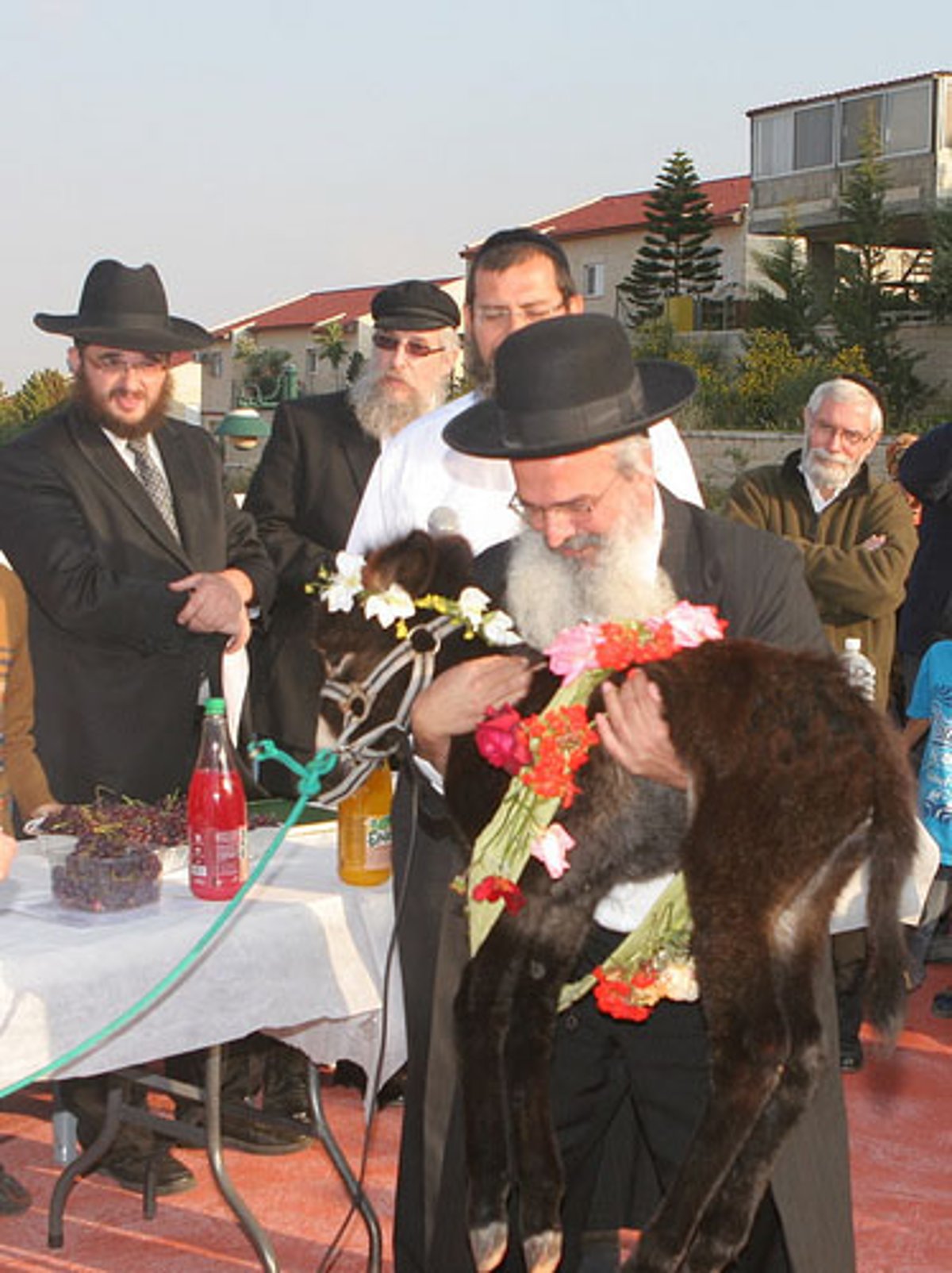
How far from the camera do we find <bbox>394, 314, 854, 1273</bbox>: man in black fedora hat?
8.97 ft

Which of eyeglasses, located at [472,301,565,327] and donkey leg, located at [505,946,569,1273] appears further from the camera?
eyeglasses, located at [472,301,565,327]

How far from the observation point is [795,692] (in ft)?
8.36

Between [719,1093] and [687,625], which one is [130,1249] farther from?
[687,625]

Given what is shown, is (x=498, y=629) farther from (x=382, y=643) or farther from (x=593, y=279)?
(x=593, y=279)

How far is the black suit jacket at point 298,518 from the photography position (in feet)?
19.1

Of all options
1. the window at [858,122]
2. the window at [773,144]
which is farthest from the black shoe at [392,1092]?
the window at [773,144]

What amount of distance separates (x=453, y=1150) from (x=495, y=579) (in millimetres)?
1048

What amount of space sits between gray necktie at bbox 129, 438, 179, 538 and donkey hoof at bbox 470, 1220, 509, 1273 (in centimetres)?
276

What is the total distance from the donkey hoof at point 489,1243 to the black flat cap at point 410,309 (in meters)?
3.67

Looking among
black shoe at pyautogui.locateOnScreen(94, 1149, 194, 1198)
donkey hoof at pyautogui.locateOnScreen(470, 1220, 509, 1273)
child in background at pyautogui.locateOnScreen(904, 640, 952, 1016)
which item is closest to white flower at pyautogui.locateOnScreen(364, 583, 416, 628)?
donkey hoof at pyautogui.locateOnScreen(470, 1220, 509, 1273)

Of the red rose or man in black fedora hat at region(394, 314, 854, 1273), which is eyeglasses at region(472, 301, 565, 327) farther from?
the red rose

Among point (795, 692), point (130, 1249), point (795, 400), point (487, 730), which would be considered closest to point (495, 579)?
point (487, 730)

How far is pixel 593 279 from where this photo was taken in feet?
187

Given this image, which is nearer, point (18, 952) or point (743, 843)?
point (743, 843)
